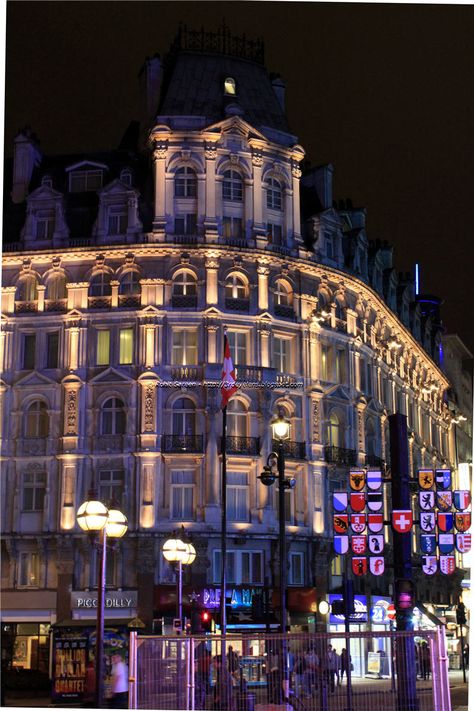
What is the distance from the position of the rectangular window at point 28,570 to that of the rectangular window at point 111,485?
3.83 m

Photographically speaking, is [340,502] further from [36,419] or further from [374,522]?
[36,419]

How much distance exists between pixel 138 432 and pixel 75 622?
15.5 m

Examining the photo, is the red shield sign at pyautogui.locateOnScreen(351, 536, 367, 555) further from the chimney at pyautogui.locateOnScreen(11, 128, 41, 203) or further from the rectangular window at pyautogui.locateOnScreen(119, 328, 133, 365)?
the chimney at pyautogui.locateOnScreen(11, 128, 41, 203)

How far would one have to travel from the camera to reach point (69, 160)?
5481cm

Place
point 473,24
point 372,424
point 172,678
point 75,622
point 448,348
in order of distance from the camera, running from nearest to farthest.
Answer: point 172,678 < point 473,24 < point 75,622 < point 372,424 < point 448,348

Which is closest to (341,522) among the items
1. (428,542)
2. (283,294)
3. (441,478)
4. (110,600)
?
(441,478)

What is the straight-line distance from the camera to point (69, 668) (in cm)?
3025

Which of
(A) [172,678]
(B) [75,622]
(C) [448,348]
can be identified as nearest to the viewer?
(A) [172,678]

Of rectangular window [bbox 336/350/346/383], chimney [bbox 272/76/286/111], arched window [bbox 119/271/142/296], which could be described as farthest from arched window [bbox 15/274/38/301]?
chimney [bbox 272/76/286/111]

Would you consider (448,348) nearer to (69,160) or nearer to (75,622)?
(69,160)

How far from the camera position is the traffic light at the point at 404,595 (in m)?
20.6

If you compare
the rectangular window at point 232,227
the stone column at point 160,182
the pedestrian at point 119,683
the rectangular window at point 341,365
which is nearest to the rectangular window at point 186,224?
the stone column at point 160,182

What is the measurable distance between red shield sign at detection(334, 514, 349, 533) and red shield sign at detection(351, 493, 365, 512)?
0.30 m

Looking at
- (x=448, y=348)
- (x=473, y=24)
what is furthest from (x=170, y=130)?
(x=448, y=348)
